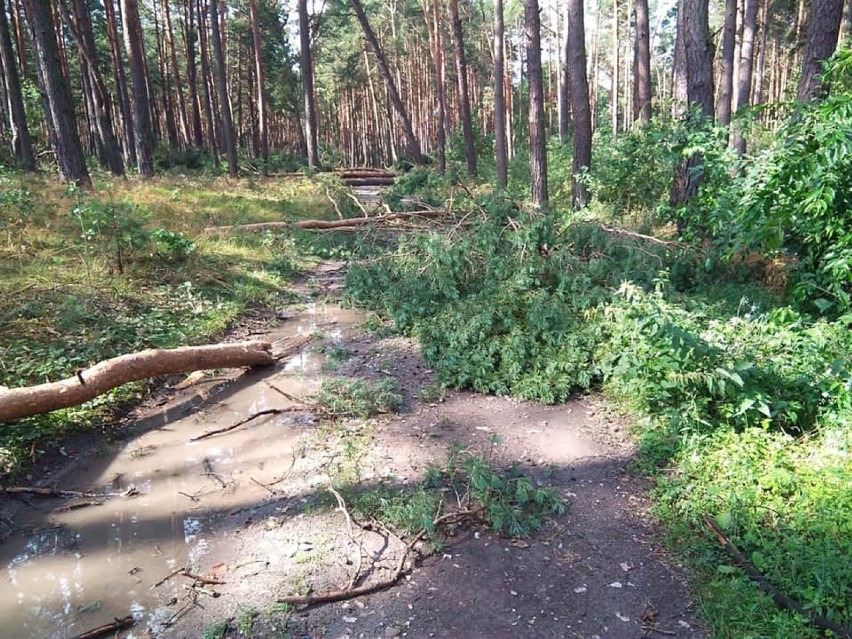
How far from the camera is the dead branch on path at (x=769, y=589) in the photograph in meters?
2.81

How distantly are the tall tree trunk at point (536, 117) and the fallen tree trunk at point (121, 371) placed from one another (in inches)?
321

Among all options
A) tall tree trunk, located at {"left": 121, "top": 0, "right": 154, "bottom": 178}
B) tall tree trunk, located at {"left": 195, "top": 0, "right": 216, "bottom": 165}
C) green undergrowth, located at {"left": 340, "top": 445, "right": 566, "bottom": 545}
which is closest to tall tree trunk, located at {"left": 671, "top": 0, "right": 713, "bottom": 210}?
green undergrowth, located at {"left": 340, "top": 445, "right": 566, "bottom": 545}

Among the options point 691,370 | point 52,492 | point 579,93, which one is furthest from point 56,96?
point 691,370

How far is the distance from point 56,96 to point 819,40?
521 inches

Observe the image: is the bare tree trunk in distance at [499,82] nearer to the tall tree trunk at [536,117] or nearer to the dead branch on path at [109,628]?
the tall tree trunk at [536,117]

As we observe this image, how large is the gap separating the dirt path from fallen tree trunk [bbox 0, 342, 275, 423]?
1.63 ft

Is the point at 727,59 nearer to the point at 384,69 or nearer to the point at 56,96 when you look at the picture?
the point at 384,69

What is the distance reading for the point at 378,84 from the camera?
43688mm

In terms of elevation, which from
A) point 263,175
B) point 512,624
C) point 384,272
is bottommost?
point 512,624

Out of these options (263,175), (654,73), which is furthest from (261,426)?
(654,73)

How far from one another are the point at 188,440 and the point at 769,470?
4884 mm

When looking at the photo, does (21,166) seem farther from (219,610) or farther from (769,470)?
(769,470)

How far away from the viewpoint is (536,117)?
12.9 metres

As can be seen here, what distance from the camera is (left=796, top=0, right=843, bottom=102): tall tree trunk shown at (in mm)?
7156
